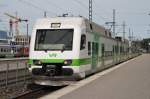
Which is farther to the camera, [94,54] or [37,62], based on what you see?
[94,54]

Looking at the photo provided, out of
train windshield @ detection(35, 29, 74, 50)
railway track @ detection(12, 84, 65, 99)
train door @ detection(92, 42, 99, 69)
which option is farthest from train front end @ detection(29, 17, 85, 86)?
train door @ detection(92, 42, 99, 69)

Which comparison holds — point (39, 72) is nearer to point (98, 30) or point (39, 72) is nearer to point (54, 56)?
point (54, 56)

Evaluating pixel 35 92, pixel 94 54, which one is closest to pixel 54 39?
pixel 35 92

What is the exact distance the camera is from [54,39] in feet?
54.7

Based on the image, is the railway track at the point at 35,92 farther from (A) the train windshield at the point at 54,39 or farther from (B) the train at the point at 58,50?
(A) the train windshield at the point at 54,39

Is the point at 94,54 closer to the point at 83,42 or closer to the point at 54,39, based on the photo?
the point at 83,42

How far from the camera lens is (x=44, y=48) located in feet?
54.4

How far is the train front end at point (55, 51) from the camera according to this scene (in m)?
15.9

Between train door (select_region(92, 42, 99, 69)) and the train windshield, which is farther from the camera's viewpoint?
train door (select_region(92, 42, 99, 69))

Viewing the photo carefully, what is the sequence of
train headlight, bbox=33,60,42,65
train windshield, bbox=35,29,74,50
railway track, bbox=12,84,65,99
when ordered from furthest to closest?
train windshield, bbox=35,29,74,50 → train headlight, bbox=33,60,42,65 → railway track, bbox=12,84,65,99

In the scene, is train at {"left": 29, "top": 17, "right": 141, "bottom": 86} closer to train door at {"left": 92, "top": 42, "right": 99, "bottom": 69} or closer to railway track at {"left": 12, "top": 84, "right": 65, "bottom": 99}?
railway track at {"left": 12, "top": 84, "right": 65, "bottom": 99}

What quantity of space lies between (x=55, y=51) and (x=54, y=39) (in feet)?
2.12

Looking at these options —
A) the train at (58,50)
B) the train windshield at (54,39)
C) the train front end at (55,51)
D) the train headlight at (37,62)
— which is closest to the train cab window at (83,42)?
the train at (58,50)

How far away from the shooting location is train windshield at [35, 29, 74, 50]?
16.5 metres
